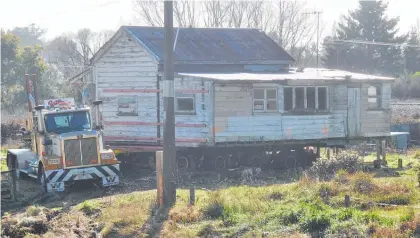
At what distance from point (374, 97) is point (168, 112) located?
12.3 meters

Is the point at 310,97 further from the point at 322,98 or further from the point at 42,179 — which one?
the point at 42,179

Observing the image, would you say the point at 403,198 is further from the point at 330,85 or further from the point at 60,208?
the point at 330,85

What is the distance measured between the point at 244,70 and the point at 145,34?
4403 millimetres

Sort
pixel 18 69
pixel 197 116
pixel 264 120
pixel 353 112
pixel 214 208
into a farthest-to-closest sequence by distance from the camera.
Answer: pixel 18 69
pixel 353 112
pixel 264 120
pixel 197 116
pixel 214 208

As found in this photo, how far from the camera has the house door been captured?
24234 mm

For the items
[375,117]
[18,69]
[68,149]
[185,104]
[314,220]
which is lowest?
[314,220]

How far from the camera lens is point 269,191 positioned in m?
15.7

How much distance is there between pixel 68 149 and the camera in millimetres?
18875

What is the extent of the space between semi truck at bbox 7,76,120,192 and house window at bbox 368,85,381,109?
1079 cm

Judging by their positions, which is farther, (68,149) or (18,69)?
(18,69)

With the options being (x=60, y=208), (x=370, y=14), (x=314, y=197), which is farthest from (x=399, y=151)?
(x=370, y=14)

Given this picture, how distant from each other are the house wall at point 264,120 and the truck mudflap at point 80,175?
4.59 m

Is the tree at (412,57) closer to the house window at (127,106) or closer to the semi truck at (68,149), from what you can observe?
the house window at (127,106)

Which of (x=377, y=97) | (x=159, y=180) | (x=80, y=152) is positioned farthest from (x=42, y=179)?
(x=377, y=97)
